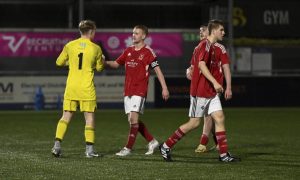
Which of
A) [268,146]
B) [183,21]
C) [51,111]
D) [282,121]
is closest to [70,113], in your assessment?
[268,146]

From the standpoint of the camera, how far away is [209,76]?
34.2ft

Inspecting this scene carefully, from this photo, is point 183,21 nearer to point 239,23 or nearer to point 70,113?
point 239,23

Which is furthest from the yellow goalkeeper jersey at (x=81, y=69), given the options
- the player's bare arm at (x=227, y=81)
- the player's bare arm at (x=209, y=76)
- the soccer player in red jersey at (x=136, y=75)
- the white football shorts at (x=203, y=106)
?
the player's bare arm at (x=227, y=81)

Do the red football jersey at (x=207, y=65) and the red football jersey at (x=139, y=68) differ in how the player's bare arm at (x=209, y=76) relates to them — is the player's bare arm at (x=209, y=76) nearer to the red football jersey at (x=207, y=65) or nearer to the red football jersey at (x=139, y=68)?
the red football jersey at (x=207, y=65)

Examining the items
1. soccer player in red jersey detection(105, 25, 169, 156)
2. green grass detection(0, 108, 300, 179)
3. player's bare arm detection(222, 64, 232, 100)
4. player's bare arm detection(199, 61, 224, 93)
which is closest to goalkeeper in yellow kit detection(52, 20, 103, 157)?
green grass detection(0, 108, 300, 179)

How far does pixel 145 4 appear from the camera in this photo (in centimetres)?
3869

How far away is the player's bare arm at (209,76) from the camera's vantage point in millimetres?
10312

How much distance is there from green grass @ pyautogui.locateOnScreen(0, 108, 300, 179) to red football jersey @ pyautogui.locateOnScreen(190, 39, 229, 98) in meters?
0.96

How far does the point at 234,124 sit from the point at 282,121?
1.76 meters

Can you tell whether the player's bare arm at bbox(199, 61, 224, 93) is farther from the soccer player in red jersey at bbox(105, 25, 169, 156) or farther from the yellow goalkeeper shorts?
the yellow goalkeeper shorts

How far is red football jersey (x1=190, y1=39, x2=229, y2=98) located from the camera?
35.2ft

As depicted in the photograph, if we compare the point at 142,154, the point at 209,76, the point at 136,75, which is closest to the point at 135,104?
the point at 136,75

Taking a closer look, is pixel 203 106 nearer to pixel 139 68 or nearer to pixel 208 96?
pixel 208 96

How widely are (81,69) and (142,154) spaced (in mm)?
1622
